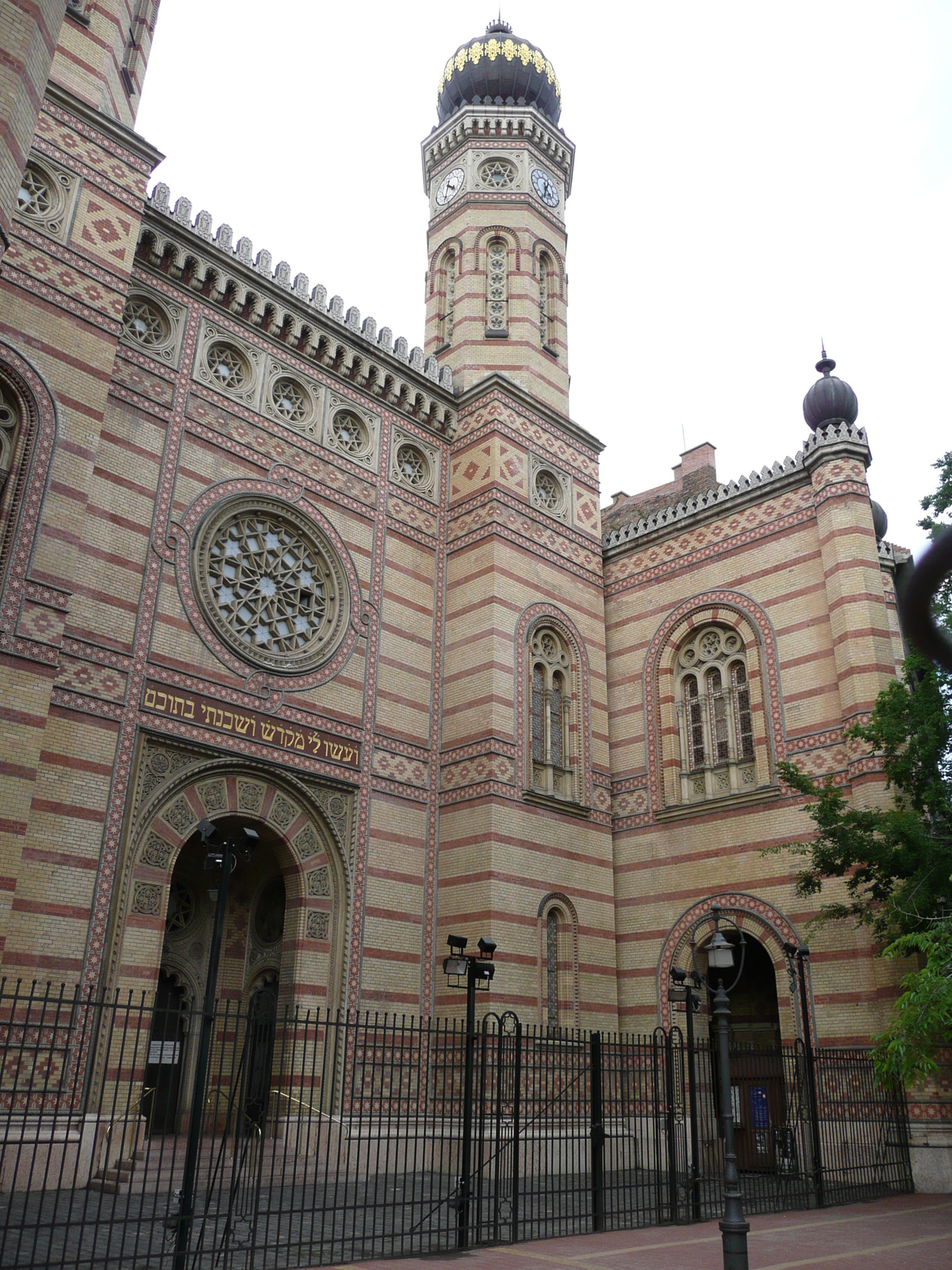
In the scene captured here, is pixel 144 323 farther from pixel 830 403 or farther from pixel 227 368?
pixel 830 403

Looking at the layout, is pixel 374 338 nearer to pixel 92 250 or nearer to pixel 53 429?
pixel 92 250

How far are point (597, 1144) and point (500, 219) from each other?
1904 centimetres

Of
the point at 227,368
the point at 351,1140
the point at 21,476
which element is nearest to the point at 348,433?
the point at 227,368

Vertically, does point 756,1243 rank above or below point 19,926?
below

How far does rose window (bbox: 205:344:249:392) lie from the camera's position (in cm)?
1697

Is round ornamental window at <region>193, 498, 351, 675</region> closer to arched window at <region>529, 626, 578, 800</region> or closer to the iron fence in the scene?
arched window at <region>529, 626, 578, 800</region>

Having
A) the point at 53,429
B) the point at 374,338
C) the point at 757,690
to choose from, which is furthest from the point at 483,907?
the point at 374,338

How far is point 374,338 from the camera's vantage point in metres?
19.5

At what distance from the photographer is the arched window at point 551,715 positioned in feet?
61.5

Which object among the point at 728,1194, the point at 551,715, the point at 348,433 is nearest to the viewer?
the point at 728,1194

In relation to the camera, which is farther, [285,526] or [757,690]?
[757,690]

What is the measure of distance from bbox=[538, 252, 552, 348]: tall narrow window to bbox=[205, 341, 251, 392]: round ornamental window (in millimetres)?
7572

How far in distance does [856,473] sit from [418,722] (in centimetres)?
893

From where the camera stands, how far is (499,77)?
24.2 meters
